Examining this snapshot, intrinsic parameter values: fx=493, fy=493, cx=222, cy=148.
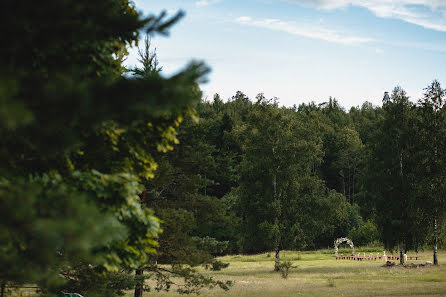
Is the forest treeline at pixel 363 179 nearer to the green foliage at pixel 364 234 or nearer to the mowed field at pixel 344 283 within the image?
the mowed field at pixel 344 283

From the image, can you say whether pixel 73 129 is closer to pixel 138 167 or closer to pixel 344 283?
pixel 138 167

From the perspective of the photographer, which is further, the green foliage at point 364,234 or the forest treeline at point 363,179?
the green foliage at point 364,234

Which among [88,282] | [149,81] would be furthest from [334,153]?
[149,81]

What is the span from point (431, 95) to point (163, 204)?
1024 inches

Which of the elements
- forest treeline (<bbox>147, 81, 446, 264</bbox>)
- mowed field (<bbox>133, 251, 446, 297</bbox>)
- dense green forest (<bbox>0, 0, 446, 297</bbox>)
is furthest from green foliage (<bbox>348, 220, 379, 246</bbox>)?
mowed field (<bbox>133, 251, 446, 297</bbox>)

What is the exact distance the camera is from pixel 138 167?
23.7 feet

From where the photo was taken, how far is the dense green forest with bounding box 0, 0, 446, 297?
3.88m

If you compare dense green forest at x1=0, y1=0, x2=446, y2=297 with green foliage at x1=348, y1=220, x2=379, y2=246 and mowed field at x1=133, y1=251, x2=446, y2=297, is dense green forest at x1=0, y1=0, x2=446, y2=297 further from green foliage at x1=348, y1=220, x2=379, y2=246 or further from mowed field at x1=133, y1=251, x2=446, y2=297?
mowed field at x1=133, y1=251, x2=446, y2=297

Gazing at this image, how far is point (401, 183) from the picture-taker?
122ft

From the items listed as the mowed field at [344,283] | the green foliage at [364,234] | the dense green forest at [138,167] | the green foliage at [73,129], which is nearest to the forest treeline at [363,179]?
the dense green forest at [138,167]

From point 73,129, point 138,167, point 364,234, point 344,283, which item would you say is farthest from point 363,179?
point 73,129

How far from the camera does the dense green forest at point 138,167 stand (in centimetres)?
388

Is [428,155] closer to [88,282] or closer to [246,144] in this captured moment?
[246,144]

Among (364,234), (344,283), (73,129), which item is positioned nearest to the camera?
(73,129)
